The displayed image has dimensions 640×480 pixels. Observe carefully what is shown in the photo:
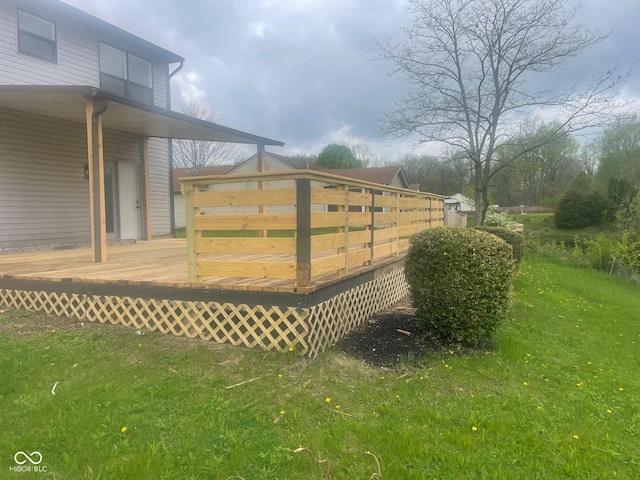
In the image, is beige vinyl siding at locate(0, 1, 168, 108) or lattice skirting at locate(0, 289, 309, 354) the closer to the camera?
lattice skirting at locate(0, 289, 309, 354)

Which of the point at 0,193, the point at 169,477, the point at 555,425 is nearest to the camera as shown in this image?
the point at 169,477

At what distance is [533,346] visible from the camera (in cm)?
447

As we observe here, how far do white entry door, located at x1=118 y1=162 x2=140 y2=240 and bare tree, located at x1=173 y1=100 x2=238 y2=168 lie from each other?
28.0 meters

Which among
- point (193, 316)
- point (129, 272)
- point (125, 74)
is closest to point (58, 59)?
point (125, 74)

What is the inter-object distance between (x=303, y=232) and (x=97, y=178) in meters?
3.96

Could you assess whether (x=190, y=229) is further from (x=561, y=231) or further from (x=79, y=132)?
(x=561, y=231)

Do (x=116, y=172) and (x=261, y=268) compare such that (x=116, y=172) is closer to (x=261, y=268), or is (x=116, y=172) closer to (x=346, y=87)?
(x=261, y=268)

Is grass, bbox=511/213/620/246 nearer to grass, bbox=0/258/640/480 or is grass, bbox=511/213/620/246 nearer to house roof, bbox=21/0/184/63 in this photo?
house roof, bbox=21/0/184/63

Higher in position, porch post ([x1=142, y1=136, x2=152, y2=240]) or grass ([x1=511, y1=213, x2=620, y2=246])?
porch post ([x1=142, y1=136, x2=152, y2=240])

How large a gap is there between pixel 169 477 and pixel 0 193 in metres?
7.54

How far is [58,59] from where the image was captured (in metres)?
8.99

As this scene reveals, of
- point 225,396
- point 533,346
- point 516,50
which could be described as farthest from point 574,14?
point 225,396

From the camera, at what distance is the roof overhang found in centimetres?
591

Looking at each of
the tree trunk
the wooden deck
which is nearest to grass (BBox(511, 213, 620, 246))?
the tree trunk
